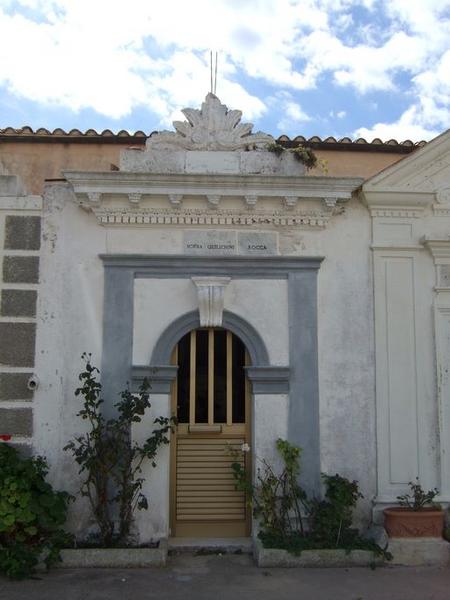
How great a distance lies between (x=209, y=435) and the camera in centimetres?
747

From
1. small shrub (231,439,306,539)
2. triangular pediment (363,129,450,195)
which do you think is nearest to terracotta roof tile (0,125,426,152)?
triangular pediment (363,129,450,195)

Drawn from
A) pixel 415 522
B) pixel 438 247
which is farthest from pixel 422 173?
pixel 415 522

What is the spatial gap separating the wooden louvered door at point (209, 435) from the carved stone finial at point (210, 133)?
221cm

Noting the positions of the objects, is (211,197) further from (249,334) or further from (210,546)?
(210,546)

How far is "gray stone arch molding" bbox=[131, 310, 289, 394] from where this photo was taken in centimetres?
728

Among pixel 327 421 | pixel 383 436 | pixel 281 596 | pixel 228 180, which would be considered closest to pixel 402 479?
pixel 383 436

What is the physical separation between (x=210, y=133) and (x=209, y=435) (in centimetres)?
356

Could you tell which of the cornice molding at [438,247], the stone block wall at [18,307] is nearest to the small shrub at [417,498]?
the cornice molding at [438,247]

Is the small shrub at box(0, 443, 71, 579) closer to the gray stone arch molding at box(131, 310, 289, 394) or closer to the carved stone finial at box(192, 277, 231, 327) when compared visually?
the gray stone arch molding at box(131, 310, 289, 394)

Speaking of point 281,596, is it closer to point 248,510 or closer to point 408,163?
→ point 248,510

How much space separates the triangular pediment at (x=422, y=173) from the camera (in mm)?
7613

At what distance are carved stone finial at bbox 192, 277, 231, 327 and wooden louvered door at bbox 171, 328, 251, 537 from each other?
0.96 feet

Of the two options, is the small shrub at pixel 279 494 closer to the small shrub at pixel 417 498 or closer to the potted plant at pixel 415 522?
the potted plant at pixel 415 522

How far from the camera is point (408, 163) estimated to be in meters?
7.66
